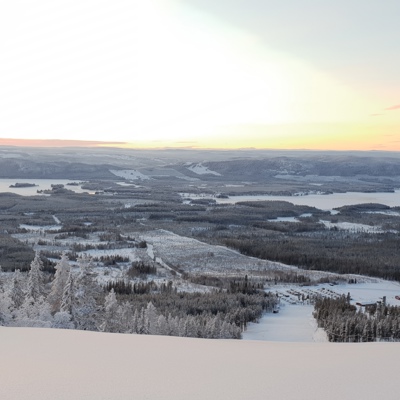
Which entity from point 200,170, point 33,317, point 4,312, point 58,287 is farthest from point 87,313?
point 200,170

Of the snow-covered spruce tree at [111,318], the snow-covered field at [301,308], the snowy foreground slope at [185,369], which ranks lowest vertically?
the snow-covered field at [301,308]

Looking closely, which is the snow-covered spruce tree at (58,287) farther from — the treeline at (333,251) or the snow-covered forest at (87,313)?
the treeline at (333,251)

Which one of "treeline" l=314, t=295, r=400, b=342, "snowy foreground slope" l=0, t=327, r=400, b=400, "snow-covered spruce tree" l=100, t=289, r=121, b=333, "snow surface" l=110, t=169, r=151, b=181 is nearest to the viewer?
"snowy foreground slope" l=0, t=327, r=400, b=400

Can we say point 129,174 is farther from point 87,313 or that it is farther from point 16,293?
point 87,313

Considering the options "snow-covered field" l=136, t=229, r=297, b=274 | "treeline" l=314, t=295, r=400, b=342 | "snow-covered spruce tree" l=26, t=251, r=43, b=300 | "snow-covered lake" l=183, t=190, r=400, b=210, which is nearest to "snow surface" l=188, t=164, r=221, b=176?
"snow-covered lake" l=183, t=190, r=400, b=210

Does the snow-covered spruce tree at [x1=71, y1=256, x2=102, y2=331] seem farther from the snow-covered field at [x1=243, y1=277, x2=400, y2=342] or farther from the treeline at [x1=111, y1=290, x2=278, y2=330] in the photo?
the snow-covered field at [x1=243, y1=277, x2=400, y2=342]

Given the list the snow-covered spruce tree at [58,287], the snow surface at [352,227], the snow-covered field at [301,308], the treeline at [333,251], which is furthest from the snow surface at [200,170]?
the snow-covered spruce tree at [58,287]

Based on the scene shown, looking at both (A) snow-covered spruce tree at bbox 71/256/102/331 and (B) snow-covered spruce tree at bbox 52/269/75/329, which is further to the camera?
(A) snow-covered spruce tree at bbox 71/256/102/331

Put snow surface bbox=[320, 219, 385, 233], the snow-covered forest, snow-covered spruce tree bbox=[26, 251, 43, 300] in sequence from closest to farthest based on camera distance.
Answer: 1. the snow-covered forest
2. snow-covered spruce tree bbox=[26, 251, 43, 300]
3. snow surface bbox=[320, 219, 385, 233]
